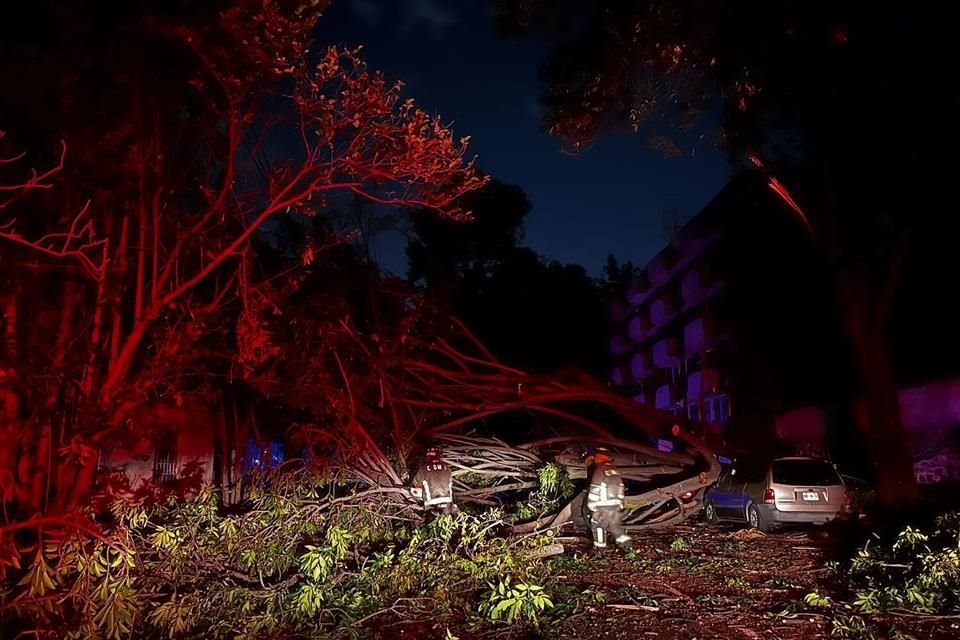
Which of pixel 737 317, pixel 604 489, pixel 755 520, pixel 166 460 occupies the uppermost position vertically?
pixel 737 317

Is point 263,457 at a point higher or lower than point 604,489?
higher

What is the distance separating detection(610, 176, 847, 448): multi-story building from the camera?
24703 millimetres

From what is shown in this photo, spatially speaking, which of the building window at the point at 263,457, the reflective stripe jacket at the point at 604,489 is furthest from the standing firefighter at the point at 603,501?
the building window at the point at 263,457

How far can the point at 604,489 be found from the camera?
470 inches

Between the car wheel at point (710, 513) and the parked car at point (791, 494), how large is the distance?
3.28ft

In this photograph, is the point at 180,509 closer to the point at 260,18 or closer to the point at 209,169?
the point at 209,169

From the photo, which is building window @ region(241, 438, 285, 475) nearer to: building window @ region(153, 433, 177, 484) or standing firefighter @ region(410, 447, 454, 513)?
building window @ region(153, 433, 177, 484)

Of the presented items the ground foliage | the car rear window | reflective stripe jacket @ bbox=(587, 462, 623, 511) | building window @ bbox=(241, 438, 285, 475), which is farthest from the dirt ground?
building window @ bbox=(241, 438, 285, 475)

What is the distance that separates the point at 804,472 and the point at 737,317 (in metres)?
18.1

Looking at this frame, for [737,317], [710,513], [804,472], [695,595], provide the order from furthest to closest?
1. [737,317]
2. [710,513]
3. [804,472]
4. [695,595]

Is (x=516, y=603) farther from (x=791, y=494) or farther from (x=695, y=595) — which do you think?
(x=791, y=494)

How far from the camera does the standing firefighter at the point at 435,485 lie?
12242mm

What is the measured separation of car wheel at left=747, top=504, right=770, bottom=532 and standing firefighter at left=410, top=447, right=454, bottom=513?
18.5ft

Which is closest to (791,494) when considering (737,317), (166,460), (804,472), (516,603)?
(804,472)
